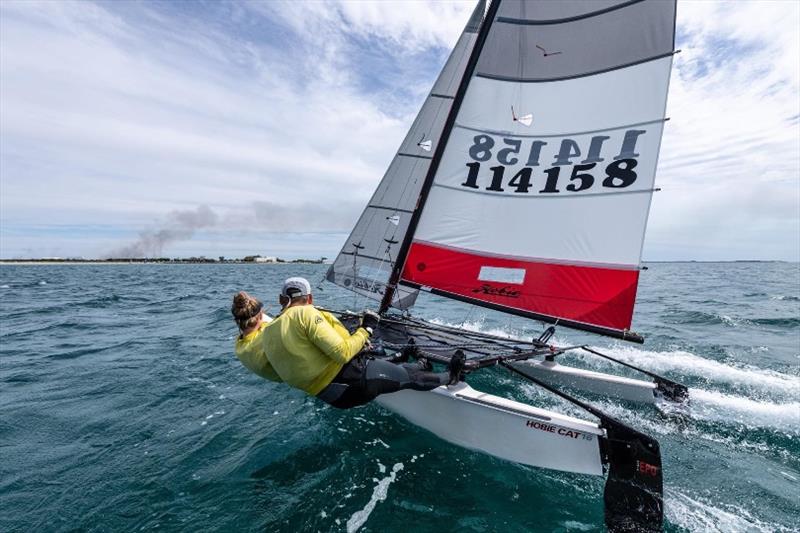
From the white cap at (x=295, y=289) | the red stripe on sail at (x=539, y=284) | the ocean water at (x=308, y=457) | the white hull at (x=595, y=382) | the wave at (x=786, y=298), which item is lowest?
the ocean water at (x=308, y=457)

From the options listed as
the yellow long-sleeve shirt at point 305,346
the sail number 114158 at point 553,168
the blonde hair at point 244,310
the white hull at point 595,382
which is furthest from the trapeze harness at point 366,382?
the sail number 114158 at point 553,168

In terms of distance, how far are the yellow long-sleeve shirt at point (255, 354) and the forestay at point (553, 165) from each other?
9.53 ft

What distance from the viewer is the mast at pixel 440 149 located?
18.0 feet

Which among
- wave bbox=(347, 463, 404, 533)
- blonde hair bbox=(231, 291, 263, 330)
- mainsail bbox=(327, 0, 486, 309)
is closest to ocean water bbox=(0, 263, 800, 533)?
wave bbox=(347, 463, 404, 533)

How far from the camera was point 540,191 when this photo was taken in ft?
18.0

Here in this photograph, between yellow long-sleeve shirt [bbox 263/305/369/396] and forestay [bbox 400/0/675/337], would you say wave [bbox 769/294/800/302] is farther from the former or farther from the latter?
yellow long-sleeve shirt [bbox 263/305/369/396]

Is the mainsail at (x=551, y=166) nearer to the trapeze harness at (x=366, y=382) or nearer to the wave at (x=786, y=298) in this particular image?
the trapeze harness at (x=366, y=382)

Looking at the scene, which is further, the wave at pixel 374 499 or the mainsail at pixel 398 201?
the mainsail at pixel 398 201

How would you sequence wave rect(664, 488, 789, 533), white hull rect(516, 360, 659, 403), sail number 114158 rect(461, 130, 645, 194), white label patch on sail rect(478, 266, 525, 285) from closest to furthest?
wave rect(664, 488, 789, 533) < sail number 114158 rect(461, 130, 645, 194) < white hull rect(516, 360, 659, 403) < white label patch on sail rect(478, 266, 525, 285)

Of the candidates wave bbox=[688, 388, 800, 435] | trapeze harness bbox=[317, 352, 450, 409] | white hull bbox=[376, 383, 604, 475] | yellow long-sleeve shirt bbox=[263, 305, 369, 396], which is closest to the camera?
yellow long-sleeve shirt bbox=[263, 305, 369, 396]

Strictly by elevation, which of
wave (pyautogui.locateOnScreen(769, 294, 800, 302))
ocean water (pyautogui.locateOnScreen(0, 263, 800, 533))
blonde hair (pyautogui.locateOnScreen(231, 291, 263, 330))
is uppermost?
wave (pyautogui.locateOnScreen(769, 294, 800, 302))

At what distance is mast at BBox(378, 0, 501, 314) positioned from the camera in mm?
5484

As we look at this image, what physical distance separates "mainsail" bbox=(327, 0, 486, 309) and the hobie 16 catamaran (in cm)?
22

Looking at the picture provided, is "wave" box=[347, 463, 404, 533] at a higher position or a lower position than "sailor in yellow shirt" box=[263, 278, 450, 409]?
lower
